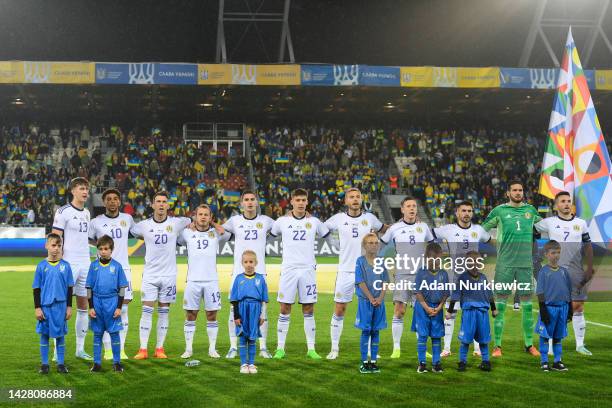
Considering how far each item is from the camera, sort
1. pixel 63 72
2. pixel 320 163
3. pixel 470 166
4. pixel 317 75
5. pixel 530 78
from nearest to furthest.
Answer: pixel 63 72, pixel 317 75, pixel 530 78, pixel 320 163, pixel 470 166

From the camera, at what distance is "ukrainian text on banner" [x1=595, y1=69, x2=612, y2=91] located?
32.9 metres

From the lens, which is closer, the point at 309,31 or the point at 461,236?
the point at 461,236

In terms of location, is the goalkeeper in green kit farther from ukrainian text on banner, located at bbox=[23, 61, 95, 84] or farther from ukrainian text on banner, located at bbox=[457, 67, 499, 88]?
ukrainian text on banner, located at bbox=[23, 61, 95, 84]

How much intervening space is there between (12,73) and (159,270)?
24173 millimetres

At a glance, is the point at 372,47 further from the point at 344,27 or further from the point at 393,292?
the point at 393,292

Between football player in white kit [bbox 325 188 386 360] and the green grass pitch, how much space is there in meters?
0.46

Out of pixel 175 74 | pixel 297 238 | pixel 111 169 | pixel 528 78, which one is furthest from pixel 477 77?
pixel 297 238

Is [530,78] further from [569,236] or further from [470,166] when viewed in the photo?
[569,236]

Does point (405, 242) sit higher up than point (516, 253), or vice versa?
point (405, 242)

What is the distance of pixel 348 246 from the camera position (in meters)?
9.87

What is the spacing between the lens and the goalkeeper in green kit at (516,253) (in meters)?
10.1

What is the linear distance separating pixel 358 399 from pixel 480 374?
1961 millimetres

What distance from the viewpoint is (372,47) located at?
40.3m

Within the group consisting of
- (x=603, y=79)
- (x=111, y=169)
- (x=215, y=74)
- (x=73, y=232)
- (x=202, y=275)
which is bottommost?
(x=202, y=275)
